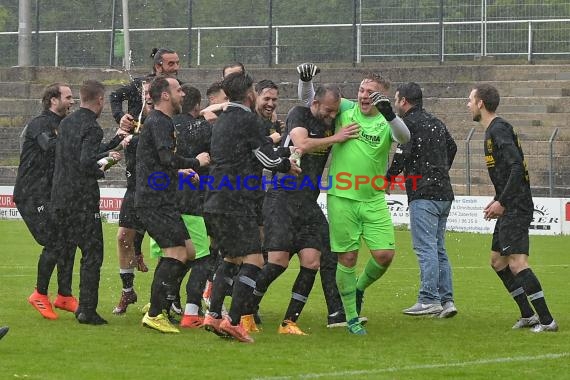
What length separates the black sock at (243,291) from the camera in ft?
34.7

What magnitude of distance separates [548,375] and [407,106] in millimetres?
4556

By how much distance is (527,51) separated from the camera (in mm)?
33656

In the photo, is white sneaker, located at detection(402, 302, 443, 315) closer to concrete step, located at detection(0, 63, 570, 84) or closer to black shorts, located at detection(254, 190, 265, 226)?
black shorts, located at detection(254, 190, 265, 226)

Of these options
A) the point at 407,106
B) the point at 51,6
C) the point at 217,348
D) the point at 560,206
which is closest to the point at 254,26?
the point at 51,6

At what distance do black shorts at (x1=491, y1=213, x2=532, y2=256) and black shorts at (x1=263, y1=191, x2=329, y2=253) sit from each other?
5.53 feet

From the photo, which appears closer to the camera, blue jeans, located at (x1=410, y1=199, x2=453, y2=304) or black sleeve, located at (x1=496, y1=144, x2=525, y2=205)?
black sleeve, located at (x1=496, y1=144, x2=525, y2=205)

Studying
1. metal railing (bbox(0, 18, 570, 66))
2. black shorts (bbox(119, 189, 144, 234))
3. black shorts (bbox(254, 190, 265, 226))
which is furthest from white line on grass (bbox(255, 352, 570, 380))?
metal railing (bbox(0, 18, 570, 66))

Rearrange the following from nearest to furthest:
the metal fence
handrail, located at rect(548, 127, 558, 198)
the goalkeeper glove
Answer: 1. the goalkeeper glove
2. handrail, located at rect(548, 127, 558, 198)
3. the metal fence

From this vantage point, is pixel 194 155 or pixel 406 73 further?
pixel 406 73

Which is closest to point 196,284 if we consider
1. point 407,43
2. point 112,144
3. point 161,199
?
point 161,199

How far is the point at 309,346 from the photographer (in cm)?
1054

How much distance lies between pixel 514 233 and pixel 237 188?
265cm

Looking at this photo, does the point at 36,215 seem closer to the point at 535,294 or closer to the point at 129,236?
the point at 129,236

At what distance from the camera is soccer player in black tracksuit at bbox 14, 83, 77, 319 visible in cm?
1260
